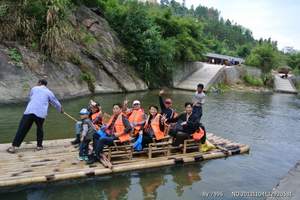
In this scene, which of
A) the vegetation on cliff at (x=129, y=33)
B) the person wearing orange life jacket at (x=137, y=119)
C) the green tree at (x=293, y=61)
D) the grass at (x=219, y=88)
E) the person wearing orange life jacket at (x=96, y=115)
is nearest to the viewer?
the person wearing orange life jacket at (x=137, y=119)

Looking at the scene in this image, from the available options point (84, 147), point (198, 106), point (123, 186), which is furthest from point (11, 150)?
point (198, 106)

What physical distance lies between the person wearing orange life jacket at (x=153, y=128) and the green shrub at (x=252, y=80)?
33675mm

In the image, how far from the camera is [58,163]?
860 cm

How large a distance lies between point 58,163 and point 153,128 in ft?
8.93

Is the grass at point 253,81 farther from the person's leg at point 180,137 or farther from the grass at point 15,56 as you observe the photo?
the person's leg at point 180,137

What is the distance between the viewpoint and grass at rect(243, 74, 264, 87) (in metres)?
42.0

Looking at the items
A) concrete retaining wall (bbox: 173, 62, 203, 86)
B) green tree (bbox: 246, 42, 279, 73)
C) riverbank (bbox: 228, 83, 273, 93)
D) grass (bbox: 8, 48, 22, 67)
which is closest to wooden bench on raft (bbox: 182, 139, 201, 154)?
grass (bbox: 8, 48, 22, 67)

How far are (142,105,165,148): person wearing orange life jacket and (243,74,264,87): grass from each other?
110 ft

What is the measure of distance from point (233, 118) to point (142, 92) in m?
10.3

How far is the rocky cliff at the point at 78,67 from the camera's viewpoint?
19.4 meters

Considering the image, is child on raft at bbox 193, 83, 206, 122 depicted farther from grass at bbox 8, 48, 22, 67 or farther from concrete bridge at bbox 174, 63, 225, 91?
concrete bridge at bbox 174, 63, 225, 91

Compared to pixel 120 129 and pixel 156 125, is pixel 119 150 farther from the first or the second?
pixel 156 125

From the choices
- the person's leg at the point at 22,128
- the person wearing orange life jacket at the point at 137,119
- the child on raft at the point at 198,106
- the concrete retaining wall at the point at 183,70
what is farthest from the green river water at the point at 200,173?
the concrete retaining wall at the point at 183,70

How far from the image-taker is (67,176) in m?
7.93
